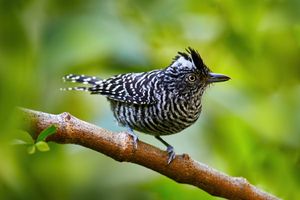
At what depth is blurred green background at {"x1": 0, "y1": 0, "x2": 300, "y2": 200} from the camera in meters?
1.02

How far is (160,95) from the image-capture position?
2.87 m

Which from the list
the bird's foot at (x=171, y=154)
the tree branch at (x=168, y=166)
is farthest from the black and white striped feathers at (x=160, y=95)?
the tree branch at (x=168, y=166)

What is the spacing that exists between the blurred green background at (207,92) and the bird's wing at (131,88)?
23 cm

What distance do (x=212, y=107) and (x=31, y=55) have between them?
1882 mm

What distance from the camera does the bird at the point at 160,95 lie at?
2.60m

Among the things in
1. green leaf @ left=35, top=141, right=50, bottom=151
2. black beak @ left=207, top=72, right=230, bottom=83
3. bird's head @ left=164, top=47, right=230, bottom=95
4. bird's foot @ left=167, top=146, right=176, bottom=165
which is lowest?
green leaf @ left=35, top=141, right=50, bottom=151

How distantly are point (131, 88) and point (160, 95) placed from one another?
0.16 metres

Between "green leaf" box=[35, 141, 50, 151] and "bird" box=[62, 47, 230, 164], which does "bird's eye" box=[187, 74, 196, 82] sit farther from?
"green leaf" box=[35, 141, 50, 151]

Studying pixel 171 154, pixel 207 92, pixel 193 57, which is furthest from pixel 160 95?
pixel 171 154

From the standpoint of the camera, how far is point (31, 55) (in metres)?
0.45

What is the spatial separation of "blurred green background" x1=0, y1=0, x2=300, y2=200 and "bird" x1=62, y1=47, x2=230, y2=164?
14 cm

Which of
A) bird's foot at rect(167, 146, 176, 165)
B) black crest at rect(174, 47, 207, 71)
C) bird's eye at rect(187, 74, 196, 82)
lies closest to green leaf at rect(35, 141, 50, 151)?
bird's foot at rect(167, 146, 176, 165)

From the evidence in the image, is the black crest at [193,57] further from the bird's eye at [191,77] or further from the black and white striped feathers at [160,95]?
the bird's eye at [191,77]

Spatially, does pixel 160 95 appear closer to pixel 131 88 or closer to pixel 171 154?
pixel 131 88
